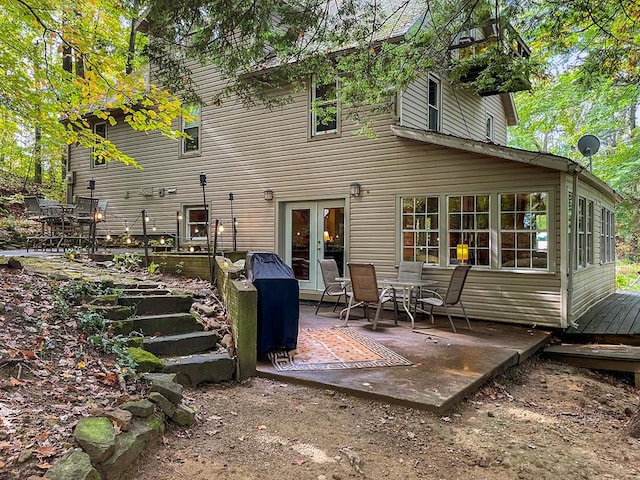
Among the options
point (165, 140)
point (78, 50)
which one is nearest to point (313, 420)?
point (78, 50)

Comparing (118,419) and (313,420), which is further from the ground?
(118,419)

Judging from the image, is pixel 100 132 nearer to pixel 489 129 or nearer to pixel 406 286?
pixel 406 286

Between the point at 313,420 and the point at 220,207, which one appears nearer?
the point at 313,420

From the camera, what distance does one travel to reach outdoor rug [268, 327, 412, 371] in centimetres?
453

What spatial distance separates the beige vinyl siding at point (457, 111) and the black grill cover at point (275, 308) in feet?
15.6

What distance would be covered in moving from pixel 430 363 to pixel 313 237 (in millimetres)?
5071

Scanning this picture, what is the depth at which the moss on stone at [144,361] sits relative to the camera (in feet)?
11.5

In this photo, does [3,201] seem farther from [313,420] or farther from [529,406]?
[529,406]

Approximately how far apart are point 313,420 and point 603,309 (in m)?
7.29

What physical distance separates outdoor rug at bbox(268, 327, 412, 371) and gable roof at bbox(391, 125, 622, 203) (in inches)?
139

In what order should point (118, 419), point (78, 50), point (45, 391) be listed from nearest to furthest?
1. point (118, 419)
2. point (45, 391)
3. point (78, 50)

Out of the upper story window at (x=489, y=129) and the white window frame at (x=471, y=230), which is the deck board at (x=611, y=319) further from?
the upper story window at (x=489, y=129)

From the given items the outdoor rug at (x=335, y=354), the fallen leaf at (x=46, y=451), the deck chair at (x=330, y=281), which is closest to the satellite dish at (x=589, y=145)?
the deck chair at (x=330, y=281)

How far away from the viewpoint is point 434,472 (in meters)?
2.67
